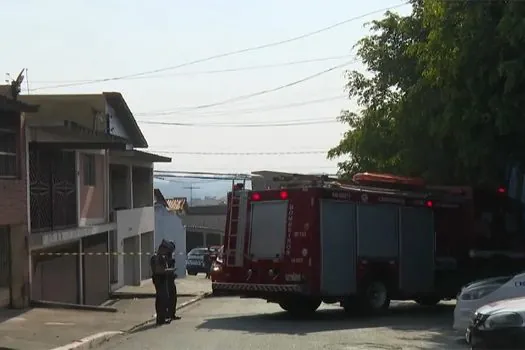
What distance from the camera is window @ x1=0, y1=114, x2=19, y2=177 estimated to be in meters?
17.8

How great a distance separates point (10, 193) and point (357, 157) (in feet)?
47.1

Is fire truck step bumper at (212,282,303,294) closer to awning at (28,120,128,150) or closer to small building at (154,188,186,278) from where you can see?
awning at (28,120,128,150)

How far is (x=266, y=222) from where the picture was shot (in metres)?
17.4

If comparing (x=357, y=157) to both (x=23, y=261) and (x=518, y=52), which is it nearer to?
(x=23, y=261)

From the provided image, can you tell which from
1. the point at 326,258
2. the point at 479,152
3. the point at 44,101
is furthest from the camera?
the point at 44,101

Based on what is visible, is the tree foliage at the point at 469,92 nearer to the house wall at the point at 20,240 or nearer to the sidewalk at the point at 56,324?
the sidewalk at the point at 56,324

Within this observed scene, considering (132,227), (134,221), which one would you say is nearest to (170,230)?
(134,221)

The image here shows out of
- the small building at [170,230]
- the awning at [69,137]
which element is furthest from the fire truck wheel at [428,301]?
the small building at [170,230]

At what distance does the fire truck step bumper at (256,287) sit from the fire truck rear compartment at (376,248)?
57cm

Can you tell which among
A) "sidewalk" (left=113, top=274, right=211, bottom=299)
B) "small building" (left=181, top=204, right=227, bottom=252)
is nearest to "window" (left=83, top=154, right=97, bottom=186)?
"sidewalk" (left=113, top=274, right=211, bottom=299)

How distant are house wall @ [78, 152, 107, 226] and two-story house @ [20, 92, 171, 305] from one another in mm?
30

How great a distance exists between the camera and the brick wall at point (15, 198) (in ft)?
57.6

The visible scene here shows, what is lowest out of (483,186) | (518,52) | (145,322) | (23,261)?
(145,322)

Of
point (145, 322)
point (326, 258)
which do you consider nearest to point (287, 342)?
point (326, 258)
